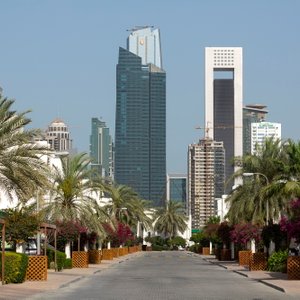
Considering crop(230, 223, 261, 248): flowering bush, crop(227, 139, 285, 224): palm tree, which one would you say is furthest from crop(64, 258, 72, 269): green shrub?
crop(227, 139, 285, 224): palm tree

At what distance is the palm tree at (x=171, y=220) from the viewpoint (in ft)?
487

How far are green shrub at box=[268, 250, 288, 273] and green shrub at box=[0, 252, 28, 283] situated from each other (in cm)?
1715

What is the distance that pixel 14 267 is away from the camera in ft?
115

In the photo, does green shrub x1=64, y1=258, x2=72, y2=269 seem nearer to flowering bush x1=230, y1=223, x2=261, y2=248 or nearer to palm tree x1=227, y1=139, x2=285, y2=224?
flowering bush x1=230, y1=223, x2=261, y2=248

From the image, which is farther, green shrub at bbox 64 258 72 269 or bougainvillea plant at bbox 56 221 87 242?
green shrub at bbox 64 258 72 269

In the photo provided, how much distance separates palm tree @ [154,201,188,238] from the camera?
487 feet

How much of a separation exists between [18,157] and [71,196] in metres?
21.2

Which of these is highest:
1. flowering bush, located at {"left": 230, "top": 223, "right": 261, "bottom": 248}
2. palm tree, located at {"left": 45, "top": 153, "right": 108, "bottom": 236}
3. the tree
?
palm tree, located at {"left": 45, "top": 153, "right": 108, "bottom": 236}

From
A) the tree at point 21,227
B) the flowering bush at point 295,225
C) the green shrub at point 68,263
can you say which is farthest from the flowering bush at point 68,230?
the flowering bush at point 295,225

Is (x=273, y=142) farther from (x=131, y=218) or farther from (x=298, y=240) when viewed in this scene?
(x=131, y=218)

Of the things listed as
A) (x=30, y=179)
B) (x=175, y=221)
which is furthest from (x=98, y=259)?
(x=175, y=221)

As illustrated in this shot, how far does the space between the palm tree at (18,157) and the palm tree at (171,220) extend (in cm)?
11274

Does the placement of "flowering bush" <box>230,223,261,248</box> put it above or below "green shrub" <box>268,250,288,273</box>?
above

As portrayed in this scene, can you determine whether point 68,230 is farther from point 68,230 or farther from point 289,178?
point 289,178
